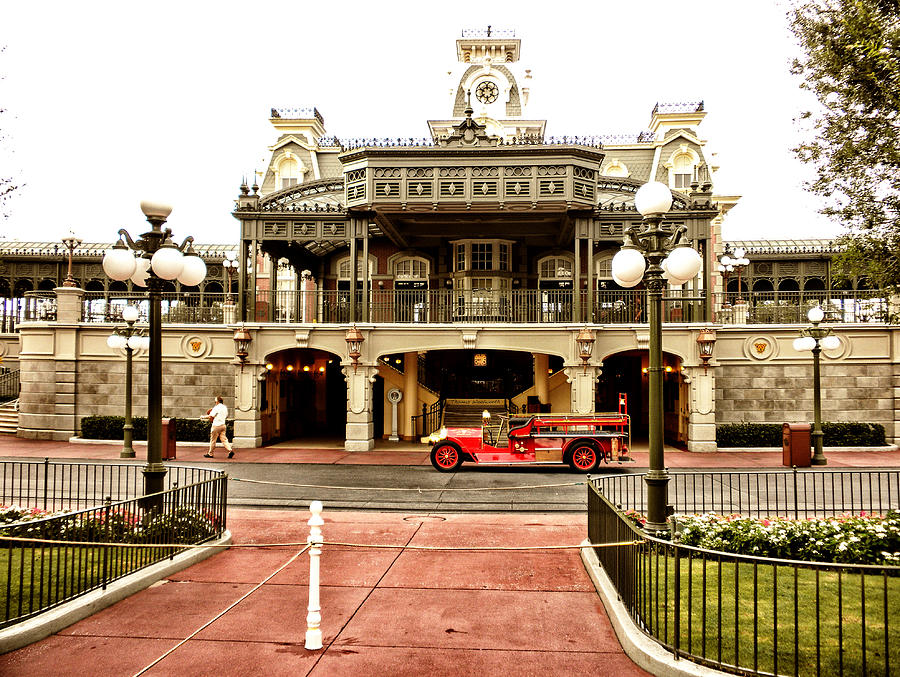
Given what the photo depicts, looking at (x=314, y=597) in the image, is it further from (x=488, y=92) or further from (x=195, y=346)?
(x=488, y=92)

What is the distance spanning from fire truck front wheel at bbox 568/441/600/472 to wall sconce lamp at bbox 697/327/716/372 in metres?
6.64

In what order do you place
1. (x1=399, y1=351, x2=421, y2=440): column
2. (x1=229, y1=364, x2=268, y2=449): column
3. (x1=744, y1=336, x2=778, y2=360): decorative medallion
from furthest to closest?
(x1=399, y1=351, x2=421, y2=440): column → (x1=744, y1=336, x2=778, y2=360): decorative medallion → (x1=229, y1=364, x2=268, y2=449): column

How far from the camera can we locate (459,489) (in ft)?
45.4

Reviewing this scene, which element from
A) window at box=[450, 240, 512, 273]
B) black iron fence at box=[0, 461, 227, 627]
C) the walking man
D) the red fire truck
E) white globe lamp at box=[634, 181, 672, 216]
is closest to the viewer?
black iron fence at box=[0, 461, 227, 627]

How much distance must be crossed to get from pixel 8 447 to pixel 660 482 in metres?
22.2

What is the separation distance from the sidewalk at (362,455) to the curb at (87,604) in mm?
10668

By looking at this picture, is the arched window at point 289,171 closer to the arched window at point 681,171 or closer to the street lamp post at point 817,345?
the arched window at point 681,171

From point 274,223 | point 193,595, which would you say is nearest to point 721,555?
point 193,595

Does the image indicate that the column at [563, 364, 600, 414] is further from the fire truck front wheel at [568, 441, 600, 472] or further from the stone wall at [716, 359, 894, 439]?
the stone wall at [716, 359, 894, 439]

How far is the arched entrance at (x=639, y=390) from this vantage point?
23636 millimetres

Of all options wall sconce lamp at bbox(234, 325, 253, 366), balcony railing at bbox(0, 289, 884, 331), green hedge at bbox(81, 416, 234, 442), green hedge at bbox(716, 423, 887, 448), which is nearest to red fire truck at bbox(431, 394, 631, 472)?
balcony railing at bbox(0, 289, 884, 331)

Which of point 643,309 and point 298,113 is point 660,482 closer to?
point 643,309

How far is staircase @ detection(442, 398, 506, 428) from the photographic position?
23484 mm

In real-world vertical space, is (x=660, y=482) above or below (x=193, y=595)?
above
